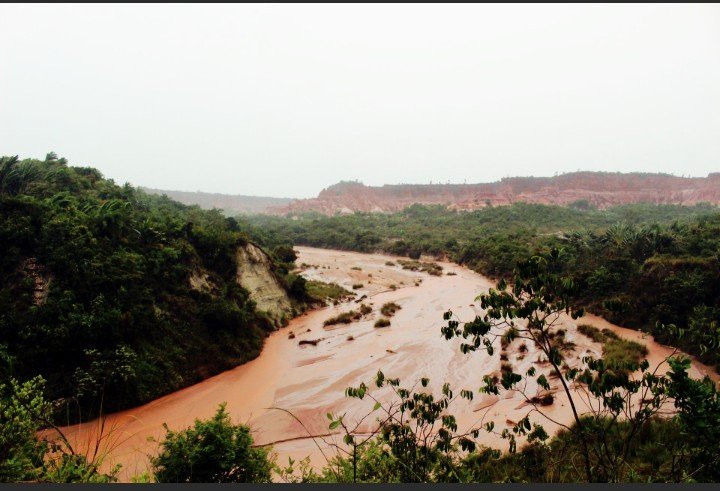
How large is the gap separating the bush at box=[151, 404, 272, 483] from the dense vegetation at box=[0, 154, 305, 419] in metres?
3.36

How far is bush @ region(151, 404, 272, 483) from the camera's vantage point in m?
5.36

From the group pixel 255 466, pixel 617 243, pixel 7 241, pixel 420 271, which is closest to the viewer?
pixel 255 466

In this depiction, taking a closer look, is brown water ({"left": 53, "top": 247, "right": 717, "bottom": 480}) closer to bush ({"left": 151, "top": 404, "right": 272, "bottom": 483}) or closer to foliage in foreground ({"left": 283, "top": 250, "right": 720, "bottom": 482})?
bush ({"left": 151, "top": 404, "right": 272, "bottom": 483})

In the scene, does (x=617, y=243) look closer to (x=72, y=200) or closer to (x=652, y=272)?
(x=652, y=272)

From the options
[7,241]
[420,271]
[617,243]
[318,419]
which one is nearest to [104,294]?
[7,241]

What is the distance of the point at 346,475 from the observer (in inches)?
203

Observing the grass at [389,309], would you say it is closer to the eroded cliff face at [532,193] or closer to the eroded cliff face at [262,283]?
the eroded cliff face at [262,283]

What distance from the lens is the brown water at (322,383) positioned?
845cm

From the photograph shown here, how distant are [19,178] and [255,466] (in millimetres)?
17223

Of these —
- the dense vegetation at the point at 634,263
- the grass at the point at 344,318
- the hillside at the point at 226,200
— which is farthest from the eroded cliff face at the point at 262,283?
the hillside at the point at 226,200

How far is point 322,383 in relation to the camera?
1159 cm

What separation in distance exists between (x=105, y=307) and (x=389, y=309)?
13.7m

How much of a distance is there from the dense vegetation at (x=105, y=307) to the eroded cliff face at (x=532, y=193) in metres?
71.3

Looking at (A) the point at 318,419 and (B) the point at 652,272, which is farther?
(B) the point at 652,272
